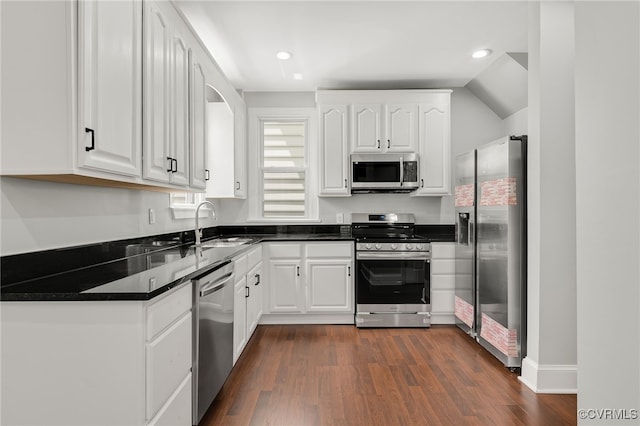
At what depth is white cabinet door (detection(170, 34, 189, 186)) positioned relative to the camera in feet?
7.04

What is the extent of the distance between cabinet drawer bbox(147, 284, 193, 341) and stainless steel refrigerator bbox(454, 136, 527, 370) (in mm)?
2229

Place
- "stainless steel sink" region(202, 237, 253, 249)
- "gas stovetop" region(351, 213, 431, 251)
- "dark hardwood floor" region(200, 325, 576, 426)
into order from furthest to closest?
"gas stovetop" region(351, 213, 431, 251)
"stainless steel sink" region(202, 237, 253, 249)
"dark hardwood floor" region(200, 325, 576, 426)

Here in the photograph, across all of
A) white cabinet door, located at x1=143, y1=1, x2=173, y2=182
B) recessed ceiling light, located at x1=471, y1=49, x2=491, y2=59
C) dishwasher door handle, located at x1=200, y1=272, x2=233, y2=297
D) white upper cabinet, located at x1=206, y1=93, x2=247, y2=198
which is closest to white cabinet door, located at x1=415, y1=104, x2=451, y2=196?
recessed ceiling light, located at x1=471, y1=49, x2=491, y2=59

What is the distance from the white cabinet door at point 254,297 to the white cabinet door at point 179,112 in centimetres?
116

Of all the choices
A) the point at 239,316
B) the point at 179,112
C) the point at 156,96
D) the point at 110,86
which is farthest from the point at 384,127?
the point at 110,86

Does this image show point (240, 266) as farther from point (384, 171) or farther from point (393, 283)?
point (384, 171)

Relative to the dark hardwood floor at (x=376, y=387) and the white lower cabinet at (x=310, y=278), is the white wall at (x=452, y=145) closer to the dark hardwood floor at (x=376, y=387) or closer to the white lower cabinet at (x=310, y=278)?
the white lower cabinet at (x=310, y=278)

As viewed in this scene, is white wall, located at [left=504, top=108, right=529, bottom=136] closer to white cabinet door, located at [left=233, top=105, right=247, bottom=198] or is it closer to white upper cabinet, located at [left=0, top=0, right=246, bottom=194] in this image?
white cabinet door, located at [left=233, top=105, right=247, bottom=198]

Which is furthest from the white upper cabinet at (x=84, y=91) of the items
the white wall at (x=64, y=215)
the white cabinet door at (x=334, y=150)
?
the white cabinet door at (x=334, y=150)

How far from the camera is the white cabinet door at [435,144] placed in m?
4.01

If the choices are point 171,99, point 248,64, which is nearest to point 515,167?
point 171,99

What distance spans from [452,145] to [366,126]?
44.6 inches

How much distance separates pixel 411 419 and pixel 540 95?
221 centimetres

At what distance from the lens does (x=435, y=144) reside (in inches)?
158
